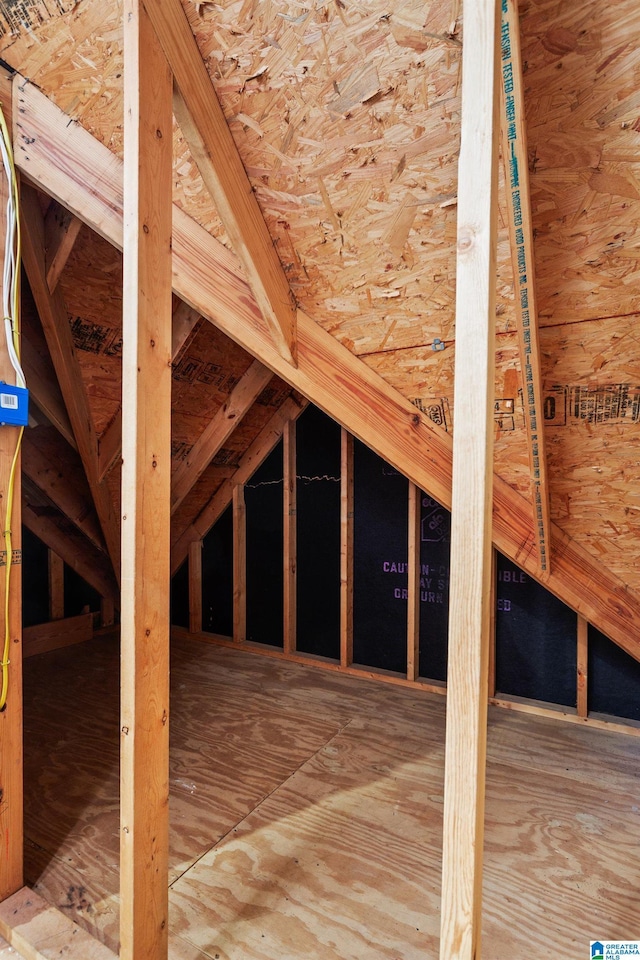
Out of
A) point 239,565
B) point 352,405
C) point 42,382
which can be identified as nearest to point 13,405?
point 352,405

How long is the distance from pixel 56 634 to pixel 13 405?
2614 millimetres

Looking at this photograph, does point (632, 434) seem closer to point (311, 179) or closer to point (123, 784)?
point (311, 179)

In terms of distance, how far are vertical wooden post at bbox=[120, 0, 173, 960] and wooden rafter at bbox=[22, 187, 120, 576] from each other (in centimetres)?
130

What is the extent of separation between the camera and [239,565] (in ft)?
12.1

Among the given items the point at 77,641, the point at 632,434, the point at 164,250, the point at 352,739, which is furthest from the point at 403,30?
the point at 77,641

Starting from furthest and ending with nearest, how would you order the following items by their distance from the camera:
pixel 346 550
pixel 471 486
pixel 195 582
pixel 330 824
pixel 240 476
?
pixel 195 582 < pixel 240 476 < pixel 346 550 < pixel 330 824 < pixel 471 486

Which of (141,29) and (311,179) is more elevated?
(141,29)

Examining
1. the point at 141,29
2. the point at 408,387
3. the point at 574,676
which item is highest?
the point at 141,29

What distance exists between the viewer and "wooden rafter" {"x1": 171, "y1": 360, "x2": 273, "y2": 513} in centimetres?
298

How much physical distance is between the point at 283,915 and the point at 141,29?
2.10 m

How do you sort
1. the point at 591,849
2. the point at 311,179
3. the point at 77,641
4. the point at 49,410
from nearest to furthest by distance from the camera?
the point at 311,179 → the point at 591,849 → the point at 49,410 → the point at 77,641

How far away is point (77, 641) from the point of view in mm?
3674

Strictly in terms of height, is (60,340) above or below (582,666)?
above

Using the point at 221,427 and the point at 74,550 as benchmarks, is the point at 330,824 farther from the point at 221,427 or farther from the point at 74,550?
the point at 74,550
